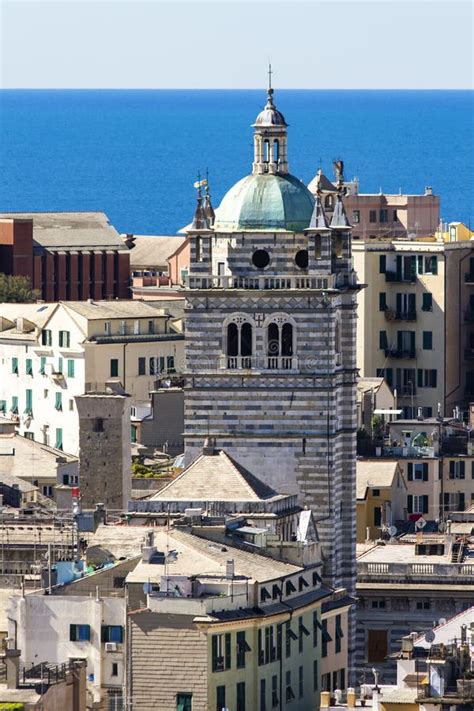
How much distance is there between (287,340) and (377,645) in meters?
6.69

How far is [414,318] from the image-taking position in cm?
13188

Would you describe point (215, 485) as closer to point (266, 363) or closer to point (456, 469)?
point (266, 363)

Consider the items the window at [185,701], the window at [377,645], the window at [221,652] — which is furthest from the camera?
the window at [377,645]

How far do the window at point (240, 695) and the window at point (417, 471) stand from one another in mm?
35744

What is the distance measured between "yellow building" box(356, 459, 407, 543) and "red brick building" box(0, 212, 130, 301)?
49694 mm

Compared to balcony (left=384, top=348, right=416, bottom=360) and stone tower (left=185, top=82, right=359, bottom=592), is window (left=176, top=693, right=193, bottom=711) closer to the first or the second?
stone tower (left=185, top=82, right=359, bottom=592)

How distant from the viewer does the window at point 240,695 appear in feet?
252

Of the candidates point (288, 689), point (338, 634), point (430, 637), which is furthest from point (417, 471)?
point (430, 637)

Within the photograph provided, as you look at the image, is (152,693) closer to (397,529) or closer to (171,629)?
(171,629)

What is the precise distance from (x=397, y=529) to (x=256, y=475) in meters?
16.5

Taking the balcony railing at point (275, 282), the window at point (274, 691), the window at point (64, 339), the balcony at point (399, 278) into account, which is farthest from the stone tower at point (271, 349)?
the balcony at point (399, 278)

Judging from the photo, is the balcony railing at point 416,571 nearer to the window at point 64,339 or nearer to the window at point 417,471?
the window at point 417,471

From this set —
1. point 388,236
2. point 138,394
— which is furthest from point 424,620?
point 388,236

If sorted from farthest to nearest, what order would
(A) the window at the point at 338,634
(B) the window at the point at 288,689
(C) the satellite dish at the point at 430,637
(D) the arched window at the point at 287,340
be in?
(D) the arched window at the point at 287,340 < (A) the window at the point at 338,634 < (B) the window at the point at 288,689 < (C) the satellite dish at the point at 430,637
